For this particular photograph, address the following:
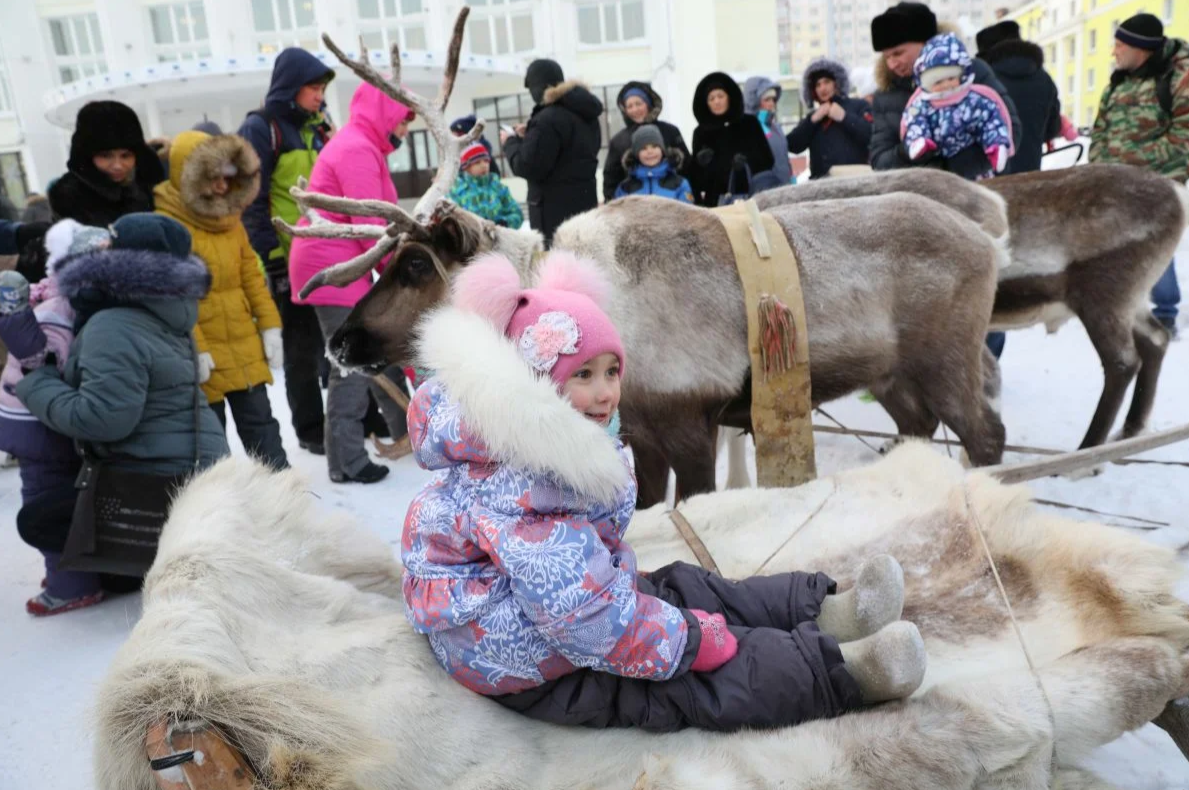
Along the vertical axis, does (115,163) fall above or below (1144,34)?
below

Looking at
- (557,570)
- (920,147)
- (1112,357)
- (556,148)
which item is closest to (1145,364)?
(1112,357)

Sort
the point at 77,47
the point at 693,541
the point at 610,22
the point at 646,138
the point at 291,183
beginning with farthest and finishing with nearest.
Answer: the point at 77,47
the point at 610,22
the point at 646,138
the point at 291,183
the point at 693,541

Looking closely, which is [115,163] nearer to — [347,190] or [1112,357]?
[347,190]

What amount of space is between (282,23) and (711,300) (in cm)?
2309

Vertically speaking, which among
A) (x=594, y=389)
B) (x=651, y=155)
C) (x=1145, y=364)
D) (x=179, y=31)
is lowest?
(x=1145, y=364)

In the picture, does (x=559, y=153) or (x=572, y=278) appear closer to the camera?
(x=572, y=278)

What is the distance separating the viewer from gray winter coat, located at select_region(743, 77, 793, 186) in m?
6.03

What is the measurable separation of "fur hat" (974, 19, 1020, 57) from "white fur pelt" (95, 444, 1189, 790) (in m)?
→ 4.26

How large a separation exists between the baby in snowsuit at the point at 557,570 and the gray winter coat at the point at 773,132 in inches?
172

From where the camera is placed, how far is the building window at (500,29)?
70.6 ft

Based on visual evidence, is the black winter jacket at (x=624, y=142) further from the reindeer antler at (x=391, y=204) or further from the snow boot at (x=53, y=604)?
the snow boot at (x=53, y=604)

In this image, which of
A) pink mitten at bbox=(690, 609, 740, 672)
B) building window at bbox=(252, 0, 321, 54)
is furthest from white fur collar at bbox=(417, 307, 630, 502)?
building window at bbox=(252, 0, 321, 54)

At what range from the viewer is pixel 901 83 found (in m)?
4.41

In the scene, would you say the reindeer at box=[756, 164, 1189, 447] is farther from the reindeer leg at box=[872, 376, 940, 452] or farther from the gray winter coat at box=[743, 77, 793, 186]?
the gray winter coat at box=[743, 77, 793, 186]
